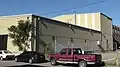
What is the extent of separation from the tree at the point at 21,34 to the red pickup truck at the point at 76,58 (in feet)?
34.7

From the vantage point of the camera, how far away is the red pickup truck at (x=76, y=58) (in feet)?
76.2

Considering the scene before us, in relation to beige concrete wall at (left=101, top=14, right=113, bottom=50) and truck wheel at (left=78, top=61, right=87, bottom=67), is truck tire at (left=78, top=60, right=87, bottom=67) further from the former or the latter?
beige concrete wall at (left=101, top=14, right=113, bottom=50)

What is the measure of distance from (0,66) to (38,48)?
14080 millimetres

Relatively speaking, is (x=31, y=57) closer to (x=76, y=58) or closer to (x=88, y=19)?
(x=76, y=58)

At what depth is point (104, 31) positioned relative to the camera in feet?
241

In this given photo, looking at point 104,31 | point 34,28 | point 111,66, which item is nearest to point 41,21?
point 34,28

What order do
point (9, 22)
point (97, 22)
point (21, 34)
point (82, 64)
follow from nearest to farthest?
point (82, 64) < point (21, 34) < point (9, 22) < point (97, 22)

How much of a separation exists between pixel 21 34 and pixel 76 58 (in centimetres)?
1438

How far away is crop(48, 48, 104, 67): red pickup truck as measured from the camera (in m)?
23.2

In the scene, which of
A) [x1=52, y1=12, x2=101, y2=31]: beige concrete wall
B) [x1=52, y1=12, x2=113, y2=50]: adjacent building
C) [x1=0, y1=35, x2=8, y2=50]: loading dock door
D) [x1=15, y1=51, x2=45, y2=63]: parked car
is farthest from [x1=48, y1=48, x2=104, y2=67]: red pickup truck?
[x1=52, y1=12, x2=101, y2=31]: beige concrete wall

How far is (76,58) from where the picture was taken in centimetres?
2442

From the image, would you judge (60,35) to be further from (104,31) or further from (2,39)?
(104,31)

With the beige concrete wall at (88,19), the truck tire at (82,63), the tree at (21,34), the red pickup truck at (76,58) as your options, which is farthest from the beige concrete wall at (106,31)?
the truck tire at (82,63)

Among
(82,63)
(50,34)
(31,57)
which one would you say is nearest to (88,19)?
(50,34)
